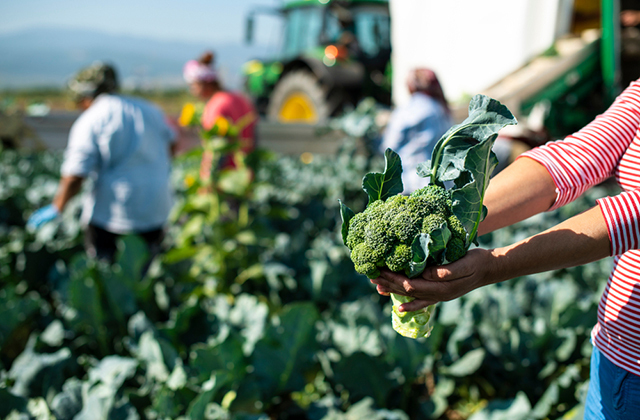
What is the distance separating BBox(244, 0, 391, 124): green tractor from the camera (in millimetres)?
8789

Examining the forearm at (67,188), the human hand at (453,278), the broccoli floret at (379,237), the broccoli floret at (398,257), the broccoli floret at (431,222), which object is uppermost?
the broccoli floret at (431,222)

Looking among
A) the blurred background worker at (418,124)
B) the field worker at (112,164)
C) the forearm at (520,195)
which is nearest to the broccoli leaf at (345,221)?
the forearm at (520,195)

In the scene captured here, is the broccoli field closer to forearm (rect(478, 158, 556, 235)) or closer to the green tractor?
forearm (rect(478, 158, 556, 235))

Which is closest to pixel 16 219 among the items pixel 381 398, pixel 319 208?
pixel 319 208

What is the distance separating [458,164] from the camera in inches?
39.5

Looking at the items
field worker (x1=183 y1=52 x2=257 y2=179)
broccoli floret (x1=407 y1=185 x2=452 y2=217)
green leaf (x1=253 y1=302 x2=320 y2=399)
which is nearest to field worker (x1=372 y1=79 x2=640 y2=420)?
broccoli floret (x1=407 y1=185 x2=452 y2=217)

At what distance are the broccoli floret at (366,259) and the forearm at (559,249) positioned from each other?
0.21 m

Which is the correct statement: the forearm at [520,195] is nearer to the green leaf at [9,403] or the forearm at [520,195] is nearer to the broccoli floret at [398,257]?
the broccoli floret at [398,257]

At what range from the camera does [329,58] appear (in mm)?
8883

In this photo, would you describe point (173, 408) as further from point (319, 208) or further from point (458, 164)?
point (319, 208)

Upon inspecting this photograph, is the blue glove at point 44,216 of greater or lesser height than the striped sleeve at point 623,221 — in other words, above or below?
below

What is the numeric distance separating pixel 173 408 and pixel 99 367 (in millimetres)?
460

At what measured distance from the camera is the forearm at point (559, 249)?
3.07ft

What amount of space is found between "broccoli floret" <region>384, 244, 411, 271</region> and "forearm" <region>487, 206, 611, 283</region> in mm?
162
